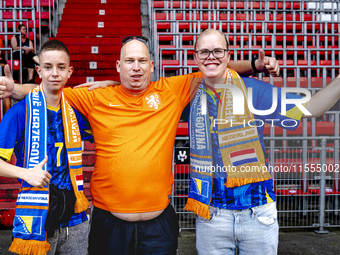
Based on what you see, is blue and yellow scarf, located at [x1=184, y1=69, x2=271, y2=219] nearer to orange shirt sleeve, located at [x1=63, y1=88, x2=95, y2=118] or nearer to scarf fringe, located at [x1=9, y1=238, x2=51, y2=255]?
orange shirt sleeve, located at [x1=63, y1=88, x2=95, y2=118]

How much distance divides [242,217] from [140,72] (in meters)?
0.99

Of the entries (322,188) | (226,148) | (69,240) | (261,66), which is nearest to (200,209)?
(226,148)

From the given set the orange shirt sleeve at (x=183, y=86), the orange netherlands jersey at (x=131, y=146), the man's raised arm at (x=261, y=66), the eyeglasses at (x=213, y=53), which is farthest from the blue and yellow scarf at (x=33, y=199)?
the man's raised arm at (x=261, y=66)

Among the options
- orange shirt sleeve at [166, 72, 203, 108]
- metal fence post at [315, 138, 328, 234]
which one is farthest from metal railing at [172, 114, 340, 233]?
orange shirt sleeve at [166, 72, 203, 108]

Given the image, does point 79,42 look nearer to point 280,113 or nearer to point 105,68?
point 105,68

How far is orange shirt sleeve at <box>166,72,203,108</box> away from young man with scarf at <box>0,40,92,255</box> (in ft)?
2.10

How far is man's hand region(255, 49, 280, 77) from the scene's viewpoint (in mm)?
1701

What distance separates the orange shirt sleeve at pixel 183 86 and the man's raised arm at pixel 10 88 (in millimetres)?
877

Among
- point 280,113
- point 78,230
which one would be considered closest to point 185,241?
point 78,230

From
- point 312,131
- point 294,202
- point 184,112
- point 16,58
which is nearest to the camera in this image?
point 184,112

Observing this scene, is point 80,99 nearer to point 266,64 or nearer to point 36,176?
point 36,176

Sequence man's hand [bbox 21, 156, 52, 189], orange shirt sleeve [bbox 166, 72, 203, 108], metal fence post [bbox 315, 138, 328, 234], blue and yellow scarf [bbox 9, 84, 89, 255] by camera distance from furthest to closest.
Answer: metal fence post [bbox 315, 138, 328, 234], orange shirt sleeve [bbox 166, 72, 203, 108], blue and yellow scarf [bbox 9, 84, 89, 255], man's hand [bbox 21, 156, 52, 189]

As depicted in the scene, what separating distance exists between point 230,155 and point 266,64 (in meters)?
0.58

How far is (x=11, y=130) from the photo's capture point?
1627mm
